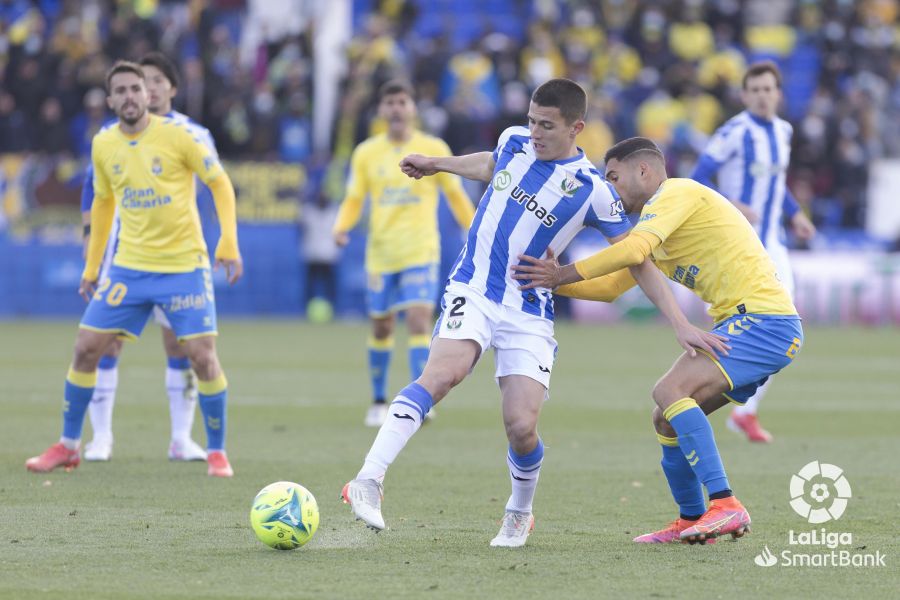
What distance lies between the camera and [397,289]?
1195 centimetres

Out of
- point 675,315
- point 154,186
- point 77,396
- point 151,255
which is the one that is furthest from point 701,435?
point 77,396

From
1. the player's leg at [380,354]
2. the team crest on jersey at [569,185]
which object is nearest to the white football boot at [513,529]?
the team crest on jersey at [569,185]

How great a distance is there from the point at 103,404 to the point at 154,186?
5.56 feet

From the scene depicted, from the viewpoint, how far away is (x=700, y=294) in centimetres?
695

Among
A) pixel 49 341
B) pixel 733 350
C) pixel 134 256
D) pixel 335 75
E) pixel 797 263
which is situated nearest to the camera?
pixel 733 350

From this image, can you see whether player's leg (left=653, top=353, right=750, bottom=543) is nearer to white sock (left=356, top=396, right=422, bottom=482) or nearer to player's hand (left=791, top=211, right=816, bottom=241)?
white sock (left=356, top=396, right=422, bottom=482)

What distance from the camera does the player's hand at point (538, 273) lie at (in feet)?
21.5

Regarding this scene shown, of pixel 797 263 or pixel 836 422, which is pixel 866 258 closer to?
pixel 797 263

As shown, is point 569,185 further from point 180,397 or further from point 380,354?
point 380,354

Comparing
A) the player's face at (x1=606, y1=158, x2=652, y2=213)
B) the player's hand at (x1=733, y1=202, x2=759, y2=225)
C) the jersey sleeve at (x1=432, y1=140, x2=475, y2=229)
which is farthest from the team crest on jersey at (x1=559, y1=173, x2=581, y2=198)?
the jersey sleeve at (x1=432, y1=140, x2=475, y2=229)

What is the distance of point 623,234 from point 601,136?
17.1m

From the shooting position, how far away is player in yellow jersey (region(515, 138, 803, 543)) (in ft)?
21.2

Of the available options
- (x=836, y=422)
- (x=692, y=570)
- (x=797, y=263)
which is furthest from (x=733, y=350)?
(x=797, y=263)

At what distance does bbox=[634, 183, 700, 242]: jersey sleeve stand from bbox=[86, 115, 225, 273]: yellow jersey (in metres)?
→ 3.17
